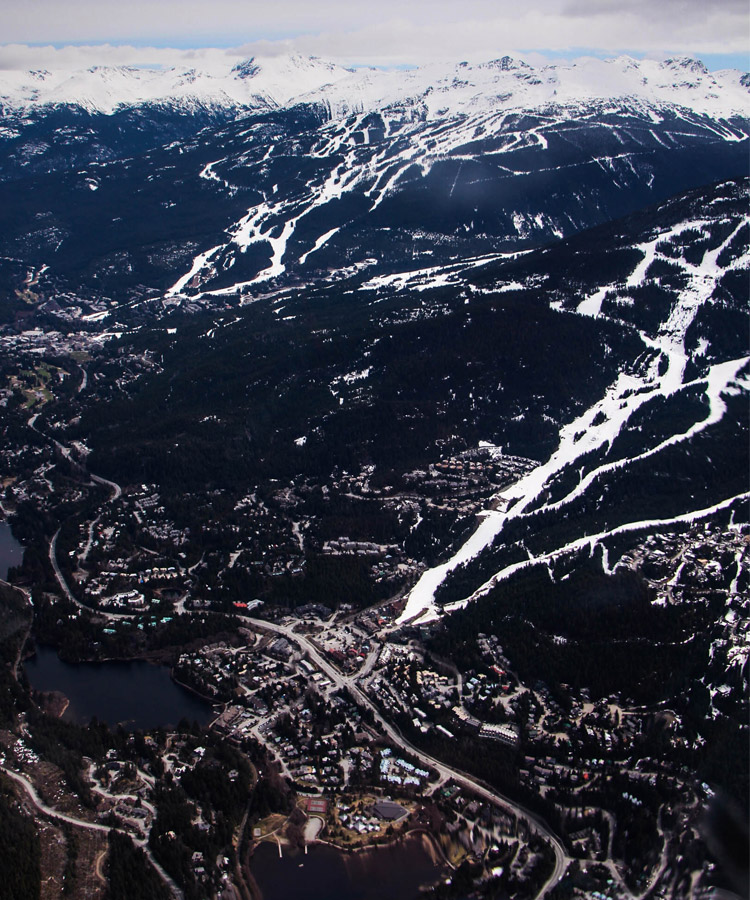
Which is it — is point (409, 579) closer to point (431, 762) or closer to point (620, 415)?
point (431, 762)

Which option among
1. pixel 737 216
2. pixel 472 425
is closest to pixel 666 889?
pixel 472 425

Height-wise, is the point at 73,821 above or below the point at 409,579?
below

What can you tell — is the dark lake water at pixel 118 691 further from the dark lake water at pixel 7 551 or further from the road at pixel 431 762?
the dark lake water at pixel 7 551

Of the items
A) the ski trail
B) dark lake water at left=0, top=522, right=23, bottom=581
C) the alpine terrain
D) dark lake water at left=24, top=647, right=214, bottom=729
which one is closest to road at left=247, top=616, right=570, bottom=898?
the alpine terrain

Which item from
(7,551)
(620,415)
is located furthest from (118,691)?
(620,415)

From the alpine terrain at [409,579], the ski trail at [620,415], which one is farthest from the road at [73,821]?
the ski trail at [620,415]

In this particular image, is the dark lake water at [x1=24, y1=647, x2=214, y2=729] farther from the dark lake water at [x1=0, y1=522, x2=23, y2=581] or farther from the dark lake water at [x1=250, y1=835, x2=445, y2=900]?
the dark lake water at [x1=0, y1=522, x2=23, y2=581]
